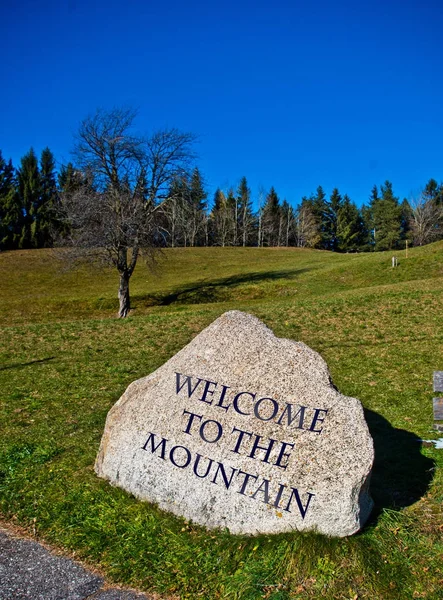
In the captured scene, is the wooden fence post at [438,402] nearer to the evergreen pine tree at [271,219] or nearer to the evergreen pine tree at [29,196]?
the evergreen pine tree at [29,196]

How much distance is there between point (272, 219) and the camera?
321 ft

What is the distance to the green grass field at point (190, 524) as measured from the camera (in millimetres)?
4930

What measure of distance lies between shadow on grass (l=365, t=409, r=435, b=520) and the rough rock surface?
93cm

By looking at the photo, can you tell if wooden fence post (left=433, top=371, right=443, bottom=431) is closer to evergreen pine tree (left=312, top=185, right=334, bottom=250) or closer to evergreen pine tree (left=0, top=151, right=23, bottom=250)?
evergreen pine tree (left=0, top=151, right=23, bottom=250)

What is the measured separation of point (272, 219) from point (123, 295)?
69.4m

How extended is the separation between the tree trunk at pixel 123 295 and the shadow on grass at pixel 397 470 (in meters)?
23.9

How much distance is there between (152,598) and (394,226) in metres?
98.9

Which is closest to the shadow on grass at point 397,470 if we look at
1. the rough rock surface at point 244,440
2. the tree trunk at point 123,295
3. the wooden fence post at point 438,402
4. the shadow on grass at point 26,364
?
the wooden fence post at point 438,402

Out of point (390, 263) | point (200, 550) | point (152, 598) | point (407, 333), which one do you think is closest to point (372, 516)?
point (200, 550)

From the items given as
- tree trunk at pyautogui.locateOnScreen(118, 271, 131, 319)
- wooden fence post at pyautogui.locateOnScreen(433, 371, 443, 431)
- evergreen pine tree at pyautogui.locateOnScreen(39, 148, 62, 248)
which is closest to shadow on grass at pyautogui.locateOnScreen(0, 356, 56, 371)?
wooden fence post at pyautogui.locateOnScreen(433, 371, 443, 431)

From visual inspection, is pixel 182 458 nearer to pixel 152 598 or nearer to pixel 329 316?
pixel 152 598

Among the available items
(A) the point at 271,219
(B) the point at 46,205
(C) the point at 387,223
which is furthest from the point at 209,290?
(C) the point at 387,223

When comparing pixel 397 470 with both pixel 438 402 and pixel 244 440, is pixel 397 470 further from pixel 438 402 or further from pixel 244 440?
pixel 244 440

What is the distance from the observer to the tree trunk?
103ft
